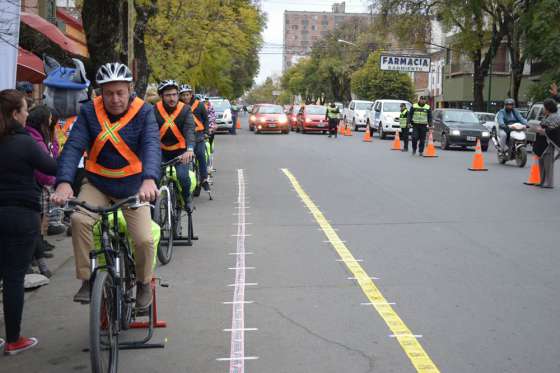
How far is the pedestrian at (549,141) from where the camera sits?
15234 millimetres

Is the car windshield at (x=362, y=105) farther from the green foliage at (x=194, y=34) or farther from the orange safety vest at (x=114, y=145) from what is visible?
the orange safety vest at (x=114, y=145)

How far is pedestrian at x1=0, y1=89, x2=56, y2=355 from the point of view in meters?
5.21

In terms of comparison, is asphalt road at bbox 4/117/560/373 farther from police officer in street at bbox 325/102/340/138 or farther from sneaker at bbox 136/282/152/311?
police officer in street at bbox 325/102/340/138

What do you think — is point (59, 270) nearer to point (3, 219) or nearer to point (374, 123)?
point (3, 219)

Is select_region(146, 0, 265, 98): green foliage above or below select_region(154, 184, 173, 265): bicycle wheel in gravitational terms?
above

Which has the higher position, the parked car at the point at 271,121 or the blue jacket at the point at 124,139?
the parked car at the point at 271,121

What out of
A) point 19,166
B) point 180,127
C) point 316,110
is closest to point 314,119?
point 316,110

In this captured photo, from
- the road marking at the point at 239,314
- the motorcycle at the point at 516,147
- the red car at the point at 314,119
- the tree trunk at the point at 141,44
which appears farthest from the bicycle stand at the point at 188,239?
the red car at the point at 314,119

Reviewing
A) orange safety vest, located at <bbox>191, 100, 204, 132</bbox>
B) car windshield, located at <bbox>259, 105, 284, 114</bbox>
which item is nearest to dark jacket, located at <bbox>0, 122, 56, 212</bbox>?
orange safety vest, located at <bbox>191, 100, 204, 132</bbox>

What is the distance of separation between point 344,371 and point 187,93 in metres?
7.50

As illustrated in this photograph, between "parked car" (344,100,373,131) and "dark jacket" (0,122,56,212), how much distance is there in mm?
39262

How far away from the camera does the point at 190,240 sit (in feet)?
30.7

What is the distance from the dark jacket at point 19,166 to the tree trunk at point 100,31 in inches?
336

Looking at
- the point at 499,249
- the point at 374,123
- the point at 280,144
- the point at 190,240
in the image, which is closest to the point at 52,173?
the point at 190,240
